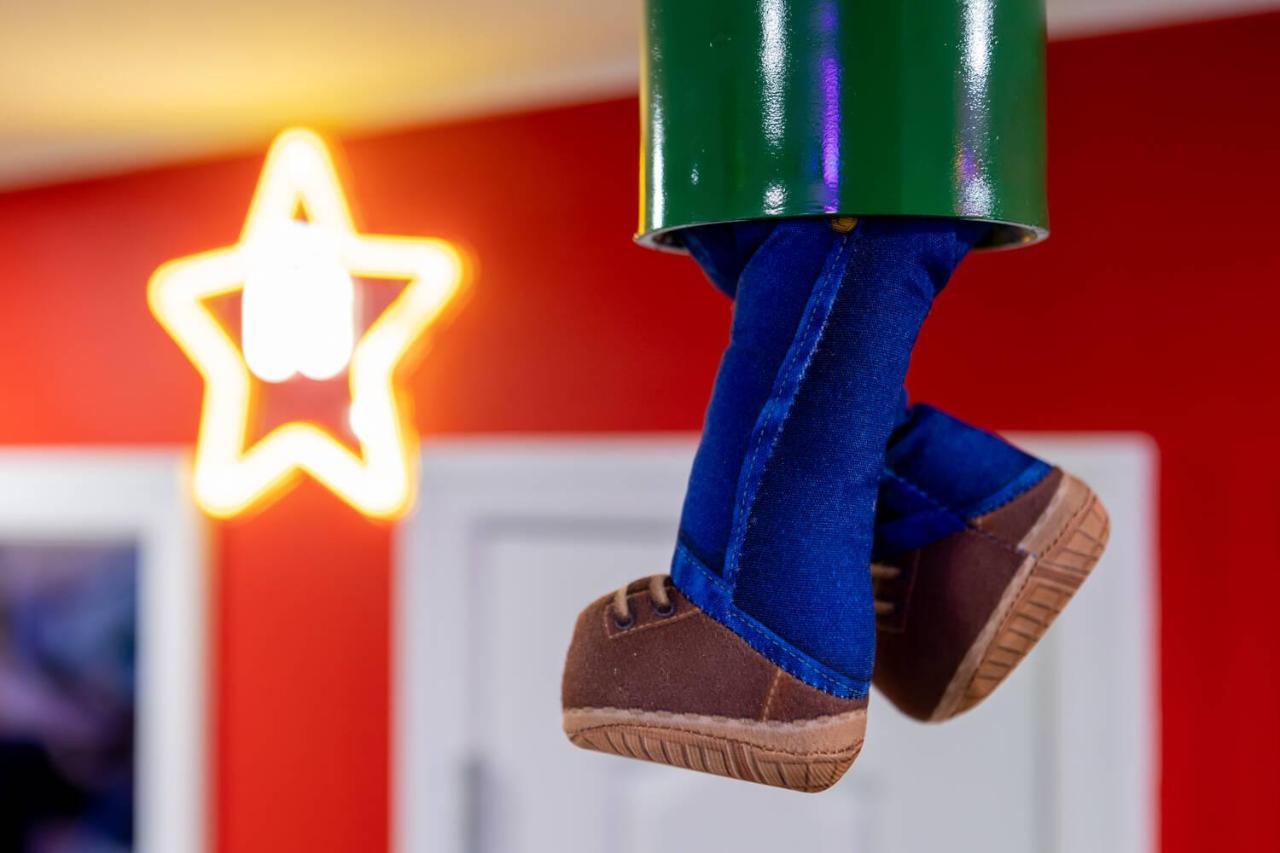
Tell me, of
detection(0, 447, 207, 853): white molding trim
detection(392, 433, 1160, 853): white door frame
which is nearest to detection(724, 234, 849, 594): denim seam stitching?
detection(392, 433, 1160, 853): white door frame

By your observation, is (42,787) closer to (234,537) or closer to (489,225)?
(234,537)

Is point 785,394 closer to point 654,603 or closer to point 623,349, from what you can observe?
point 654,603

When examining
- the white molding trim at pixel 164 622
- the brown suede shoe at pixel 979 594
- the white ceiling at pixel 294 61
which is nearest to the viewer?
the brown suede shoe at pixel 979 594

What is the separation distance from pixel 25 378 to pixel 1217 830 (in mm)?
2133

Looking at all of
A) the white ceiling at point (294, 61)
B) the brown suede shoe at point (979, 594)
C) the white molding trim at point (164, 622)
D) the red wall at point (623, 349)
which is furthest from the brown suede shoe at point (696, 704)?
the white molding trim at point (164, 622)

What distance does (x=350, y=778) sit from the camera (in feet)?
6.52

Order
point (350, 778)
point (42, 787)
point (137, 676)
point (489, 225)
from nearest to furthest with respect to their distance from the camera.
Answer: point (489, 225) < point (350, 778) < point (137, 676) < point (42, 787)

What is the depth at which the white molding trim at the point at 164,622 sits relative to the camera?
2.09 metres

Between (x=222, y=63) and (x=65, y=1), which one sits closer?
(x=65, y=1)

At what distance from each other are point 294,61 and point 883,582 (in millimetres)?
1107

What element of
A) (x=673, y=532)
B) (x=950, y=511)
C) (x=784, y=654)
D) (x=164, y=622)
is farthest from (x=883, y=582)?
(x=164, y=622)

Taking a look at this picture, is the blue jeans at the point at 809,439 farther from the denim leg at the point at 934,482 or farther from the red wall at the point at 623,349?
the red wall at the point at 623,349

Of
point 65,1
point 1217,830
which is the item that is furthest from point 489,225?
point 1217,830

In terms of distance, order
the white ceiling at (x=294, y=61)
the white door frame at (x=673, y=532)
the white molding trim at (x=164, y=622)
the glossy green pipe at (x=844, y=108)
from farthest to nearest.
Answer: the white molding trim at (x=164, y=622)
the white door frame at (x=673, y=532)
the white ceiling at (x=294, y=61)
the glossy green pipe at (x=844, y=108)
